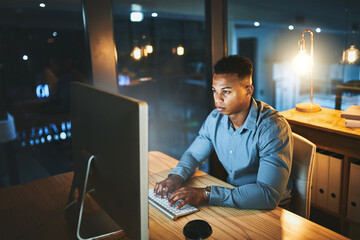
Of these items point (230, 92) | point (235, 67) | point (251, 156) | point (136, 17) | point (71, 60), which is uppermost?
point (136, 17)

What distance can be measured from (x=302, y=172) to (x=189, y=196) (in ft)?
1.92

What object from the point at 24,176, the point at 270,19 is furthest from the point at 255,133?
the point at 270,19

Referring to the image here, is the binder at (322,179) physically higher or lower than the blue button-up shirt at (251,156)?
lower

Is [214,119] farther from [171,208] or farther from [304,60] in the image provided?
[304,60]

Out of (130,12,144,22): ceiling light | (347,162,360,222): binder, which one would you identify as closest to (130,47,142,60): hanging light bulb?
(130,12,144,22): ceiling light

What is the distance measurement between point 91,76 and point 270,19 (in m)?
5.17

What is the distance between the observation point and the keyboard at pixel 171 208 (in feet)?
3.82

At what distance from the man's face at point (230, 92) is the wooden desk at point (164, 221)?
14.8 inches

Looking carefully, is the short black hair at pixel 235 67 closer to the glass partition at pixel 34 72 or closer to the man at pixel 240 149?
the man at pixel 240 149

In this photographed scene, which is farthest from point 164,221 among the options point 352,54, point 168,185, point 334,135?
point 352,54

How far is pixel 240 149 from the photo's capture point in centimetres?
154

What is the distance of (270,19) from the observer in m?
6.07

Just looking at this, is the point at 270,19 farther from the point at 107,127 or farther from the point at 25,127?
A: the point at 107,127

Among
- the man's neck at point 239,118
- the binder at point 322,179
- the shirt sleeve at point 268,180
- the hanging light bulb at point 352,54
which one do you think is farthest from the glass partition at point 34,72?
the hanging light bulb at point 352,54
